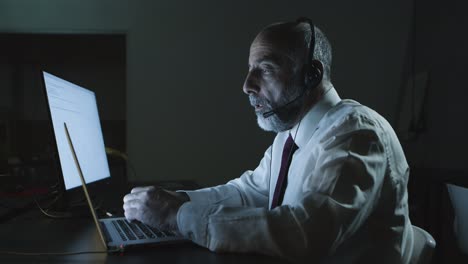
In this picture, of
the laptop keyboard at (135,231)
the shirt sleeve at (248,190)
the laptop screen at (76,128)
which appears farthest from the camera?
the shirt sleeve at (248,190)

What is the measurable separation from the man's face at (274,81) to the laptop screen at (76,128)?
0.55m

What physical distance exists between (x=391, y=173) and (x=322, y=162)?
191 millimetres

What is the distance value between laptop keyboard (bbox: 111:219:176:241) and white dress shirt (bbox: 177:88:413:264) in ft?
0.24

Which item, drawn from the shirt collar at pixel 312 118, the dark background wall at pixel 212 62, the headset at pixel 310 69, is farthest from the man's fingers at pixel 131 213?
the dark background wall at pixel 212 62

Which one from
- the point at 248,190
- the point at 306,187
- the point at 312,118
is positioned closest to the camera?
the point at 306,187

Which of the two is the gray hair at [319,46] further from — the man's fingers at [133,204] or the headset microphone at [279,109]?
the man's fingers at [133,204]

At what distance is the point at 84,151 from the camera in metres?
1.25

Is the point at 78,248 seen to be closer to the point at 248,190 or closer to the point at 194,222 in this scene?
the point at 194,222

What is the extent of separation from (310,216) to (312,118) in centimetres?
46

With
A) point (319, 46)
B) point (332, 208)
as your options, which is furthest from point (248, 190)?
point (332, 208)

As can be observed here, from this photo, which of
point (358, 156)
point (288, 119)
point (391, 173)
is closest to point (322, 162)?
point (358, 156)

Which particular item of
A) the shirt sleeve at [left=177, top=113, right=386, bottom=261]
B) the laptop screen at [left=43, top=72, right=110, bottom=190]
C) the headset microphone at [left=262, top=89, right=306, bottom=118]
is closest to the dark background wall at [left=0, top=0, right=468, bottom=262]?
the laptop screen at [left=43, top=72, right=110, bottom=190]

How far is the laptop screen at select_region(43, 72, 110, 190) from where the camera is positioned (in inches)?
41.3

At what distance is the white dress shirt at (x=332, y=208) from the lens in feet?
2.42
